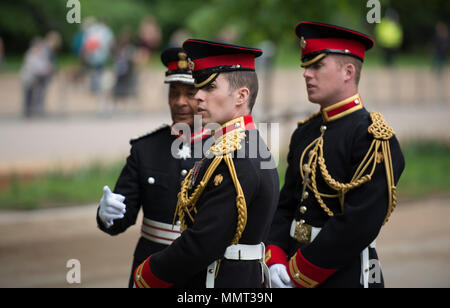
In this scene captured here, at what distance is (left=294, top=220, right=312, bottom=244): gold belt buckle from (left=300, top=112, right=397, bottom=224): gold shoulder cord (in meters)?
0.16

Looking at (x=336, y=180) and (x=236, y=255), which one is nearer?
(x=236, y=255)

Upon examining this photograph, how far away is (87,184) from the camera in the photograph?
10.0 m

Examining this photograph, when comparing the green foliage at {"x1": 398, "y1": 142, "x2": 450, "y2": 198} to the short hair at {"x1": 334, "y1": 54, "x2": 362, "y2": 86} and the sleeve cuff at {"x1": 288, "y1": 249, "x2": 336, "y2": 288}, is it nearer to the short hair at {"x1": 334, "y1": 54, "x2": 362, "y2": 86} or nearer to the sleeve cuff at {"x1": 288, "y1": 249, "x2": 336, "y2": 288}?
the short hair at {"x1": 334, "y1": 54, "x2": 362, "y2": 86}

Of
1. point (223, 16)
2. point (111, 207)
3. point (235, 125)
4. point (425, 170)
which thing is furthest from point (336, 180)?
point (425, 170)

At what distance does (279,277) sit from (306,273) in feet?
0.67

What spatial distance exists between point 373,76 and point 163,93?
6.73 meters

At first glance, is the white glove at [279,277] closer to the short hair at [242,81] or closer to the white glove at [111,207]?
the white glove at [111,207]

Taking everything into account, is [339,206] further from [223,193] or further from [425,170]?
[425,170]

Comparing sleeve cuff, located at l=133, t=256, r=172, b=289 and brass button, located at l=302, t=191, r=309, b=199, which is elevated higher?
brass button, located at l=302, t=191, r=309, b=199

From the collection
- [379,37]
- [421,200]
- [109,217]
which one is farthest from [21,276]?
[379,37]

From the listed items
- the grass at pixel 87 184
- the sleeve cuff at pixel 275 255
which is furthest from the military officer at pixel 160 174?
the grass at pixel 87 184

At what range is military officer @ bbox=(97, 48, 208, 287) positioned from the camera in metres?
4.18

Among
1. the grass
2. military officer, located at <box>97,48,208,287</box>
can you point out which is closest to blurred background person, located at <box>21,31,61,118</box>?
the grass
